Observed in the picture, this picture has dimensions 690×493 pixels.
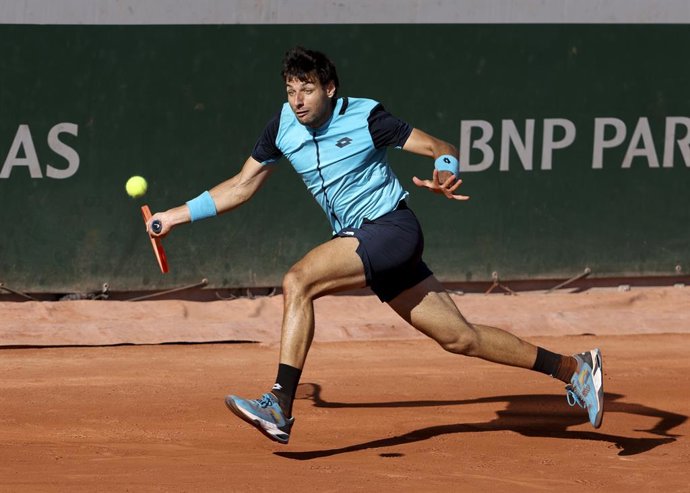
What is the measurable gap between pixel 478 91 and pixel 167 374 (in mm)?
2947

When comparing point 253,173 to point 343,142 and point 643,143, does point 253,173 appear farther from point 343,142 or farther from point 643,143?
point 643,143

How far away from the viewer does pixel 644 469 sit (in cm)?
611

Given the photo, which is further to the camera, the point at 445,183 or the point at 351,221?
the point at 351,221

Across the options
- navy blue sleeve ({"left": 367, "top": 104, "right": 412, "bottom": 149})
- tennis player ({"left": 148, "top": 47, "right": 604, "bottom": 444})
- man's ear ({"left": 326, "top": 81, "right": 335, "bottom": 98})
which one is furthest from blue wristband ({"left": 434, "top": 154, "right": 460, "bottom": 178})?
man's ear ({"left": 326, "top": 81, "right": 335, "bottom": 98})

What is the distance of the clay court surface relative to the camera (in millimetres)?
5922

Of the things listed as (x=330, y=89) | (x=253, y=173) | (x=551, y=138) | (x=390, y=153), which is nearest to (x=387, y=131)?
(x=330, y=89)

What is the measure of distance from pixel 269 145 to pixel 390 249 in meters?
0.75

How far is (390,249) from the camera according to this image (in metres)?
5.95

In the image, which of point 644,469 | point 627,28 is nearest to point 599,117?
point 627,28

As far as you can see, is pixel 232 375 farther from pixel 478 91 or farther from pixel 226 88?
pixel 478 91

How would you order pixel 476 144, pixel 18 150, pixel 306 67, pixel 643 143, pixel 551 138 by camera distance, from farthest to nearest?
pixel 643 143
pixel 551 138
pixel 476 144
pixel 18 150
pixel 306 67

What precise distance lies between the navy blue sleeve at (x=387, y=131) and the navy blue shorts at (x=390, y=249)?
0.99 feet

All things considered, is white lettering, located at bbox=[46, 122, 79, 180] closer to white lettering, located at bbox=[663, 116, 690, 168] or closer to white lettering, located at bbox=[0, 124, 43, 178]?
white lettering, located at bbox=[0, 124, 43, 178]

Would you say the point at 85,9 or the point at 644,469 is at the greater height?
the point at 85,9
